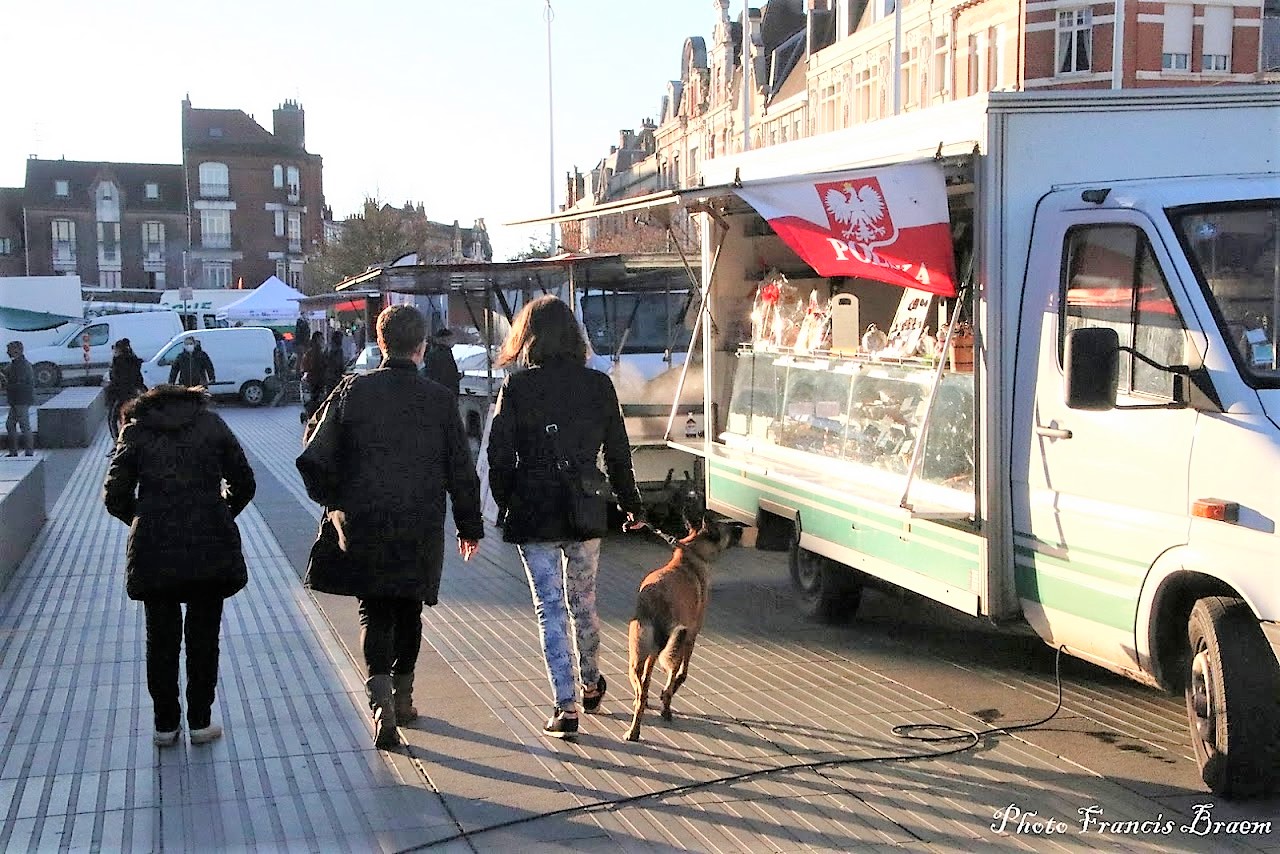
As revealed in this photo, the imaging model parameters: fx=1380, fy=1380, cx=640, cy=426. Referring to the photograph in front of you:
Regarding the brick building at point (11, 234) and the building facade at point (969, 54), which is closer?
the building facade at point (969, 54)

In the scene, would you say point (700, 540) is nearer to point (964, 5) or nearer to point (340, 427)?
point (340, 427)

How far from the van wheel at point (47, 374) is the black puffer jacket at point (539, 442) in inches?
1379

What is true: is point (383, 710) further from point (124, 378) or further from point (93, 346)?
point (93, 346)

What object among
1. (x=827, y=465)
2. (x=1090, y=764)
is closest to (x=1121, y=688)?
(x=1090, y=764)

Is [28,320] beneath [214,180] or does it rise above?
beneath

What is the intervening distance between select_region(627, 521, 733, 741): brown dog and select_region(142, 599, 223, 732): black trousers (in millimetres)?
1835

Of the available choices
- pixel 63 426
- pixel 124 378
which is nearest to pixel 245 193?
pixel 63 426

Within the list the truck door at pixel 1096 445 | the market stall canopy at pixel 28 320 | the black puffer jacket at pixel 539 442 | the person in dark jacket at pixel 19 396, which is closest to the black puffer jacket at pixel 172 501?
the black puffer jacket at pixel 539 442

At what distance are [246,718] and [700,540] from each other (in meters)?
2.28

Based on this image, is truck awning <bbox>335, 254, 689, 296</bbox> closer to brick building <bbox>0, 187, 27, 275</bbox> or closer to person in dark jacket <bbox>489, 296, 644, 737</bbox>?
A: person in dark jacket <bbox>489, 296, 644, 737</bbox>

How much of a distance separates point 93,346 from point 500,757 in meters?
35.8

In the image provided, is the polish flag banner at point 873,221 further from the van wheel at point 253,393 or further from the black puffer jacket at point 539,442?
the van wheel at point 253,393

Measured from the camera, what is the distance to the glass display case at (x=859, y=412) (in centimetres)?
671

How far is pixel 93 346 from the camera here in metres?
38.2
